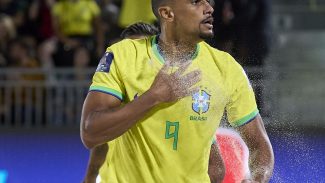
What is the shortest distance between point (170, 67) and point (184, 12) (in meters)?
0.30

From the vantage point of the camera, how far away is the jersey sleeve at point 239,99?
15.8ft

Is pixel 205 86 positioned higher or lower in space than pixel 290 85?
higher

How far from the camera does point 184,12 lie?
477cm

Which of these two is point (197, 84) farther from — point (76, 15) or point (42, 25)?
point (42, 25)

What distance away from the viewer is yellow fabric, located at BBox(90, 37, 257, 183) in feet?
15.3

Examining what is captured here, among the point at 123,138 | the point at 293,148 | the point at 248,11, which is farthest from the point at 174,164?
the point at 248,11

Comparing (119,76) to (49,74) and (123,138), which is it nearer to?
(123,138)

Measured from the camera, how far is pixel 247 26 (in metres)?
12.0

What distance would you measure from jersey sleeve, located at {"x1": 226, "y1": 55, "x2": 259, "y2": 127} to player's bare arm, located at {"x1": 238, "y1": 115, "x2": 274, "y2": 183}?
0.04m

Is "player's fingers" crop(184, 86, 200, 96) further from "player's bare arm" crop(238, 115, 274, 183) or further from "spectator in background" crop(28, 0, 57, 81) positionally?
"spectator in background" crop(28, 0, 57, 81)

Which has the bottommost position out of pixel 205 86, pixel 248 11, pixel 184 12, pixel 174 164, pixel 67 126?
pixel 67 126

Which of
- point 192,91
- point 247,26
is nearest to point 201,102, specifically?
point 192,91

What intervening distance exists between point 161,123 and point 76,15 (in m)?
10.0

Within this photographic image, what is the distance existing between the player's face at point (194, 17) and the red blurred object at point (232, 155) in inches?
48.0
